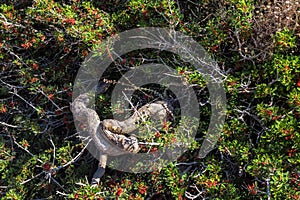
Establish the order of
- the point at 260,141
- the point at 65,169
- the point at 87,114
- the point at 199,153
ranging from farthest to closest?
the point at 65,169
the point at 87,114
the point at 199,153
the point at 260,141

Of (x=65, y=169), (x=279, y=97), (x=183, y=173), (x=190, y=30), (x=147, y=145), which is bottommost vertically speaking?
(x=65, y=169)

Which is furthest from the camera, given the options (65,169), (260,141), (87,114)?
(65,169)

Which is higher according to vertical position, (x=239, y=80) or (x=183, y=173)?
(x=239, y=80)

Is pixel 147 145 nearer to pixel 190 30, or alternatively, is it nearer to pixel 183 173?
pixel 183 173

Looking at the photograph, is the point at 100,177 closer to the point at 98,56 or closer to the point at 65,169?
the point at 65,169

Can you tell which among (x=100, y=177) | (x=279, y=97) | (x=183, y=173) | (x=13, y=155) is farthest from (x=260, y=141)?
(x=13, y=155)

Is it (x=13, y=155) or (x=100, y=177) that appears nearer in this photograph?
(x=100, y=177)

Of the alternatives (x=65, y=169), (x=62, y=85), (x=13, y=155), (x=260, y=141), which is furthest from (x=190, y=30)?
(x=13, y=155)
